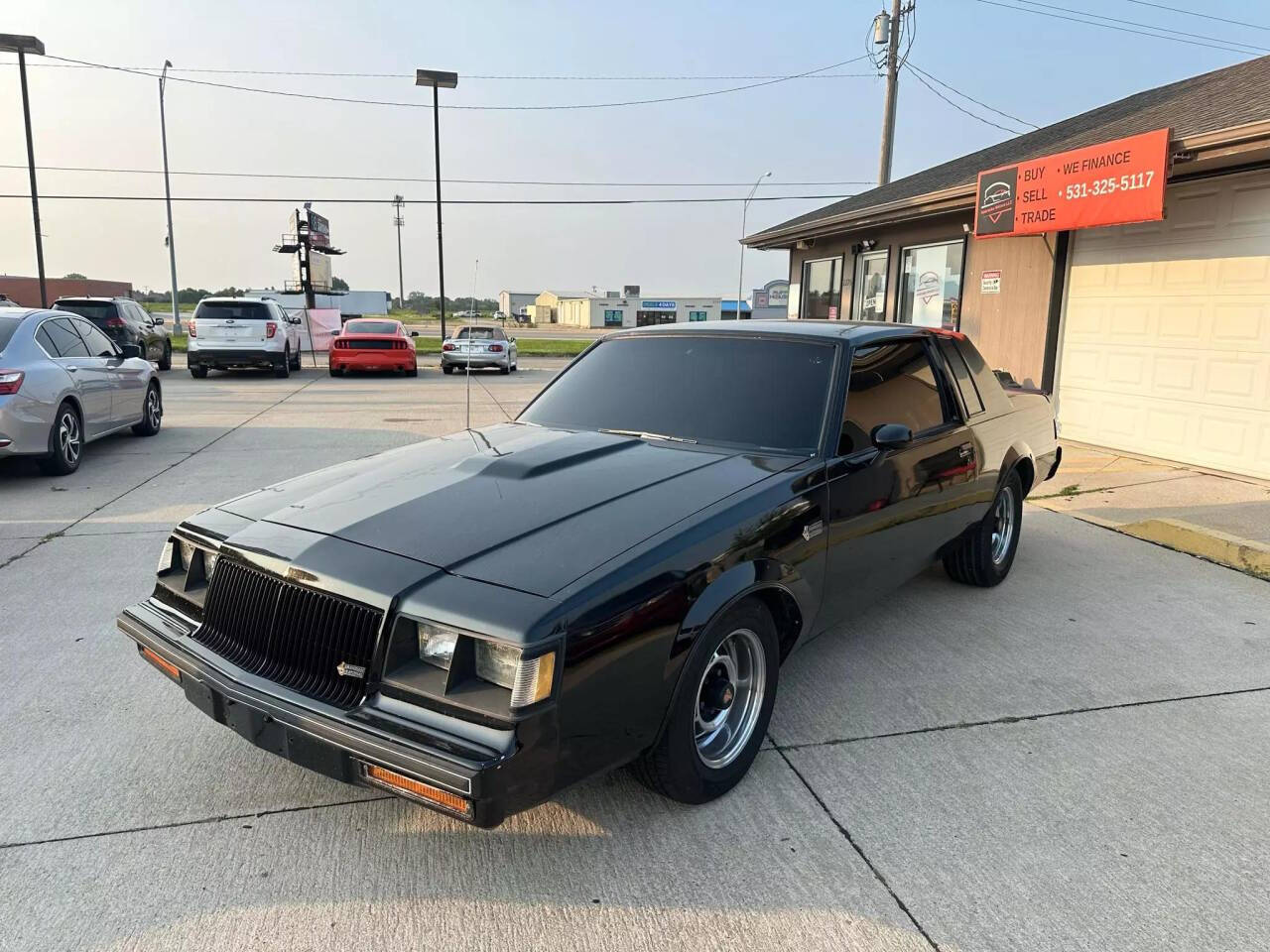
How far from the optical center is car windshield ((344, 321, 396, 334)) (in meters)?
20.5

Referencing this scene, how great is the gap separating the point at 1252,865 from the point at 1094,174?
324 inches

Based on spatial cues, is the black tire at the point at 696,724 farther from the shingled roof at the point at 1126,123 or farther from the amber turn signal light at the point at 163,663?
the shingled roof at the point at 1126,123

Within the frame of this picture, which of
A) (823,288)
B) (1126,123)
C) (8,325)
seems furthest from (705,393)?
(823,288)

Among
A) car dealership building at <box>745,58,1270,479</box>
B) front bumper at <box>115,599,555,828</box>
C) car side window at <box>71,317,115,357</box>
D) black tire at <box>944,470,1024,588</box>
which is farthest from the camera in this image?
car side window at <box>71,317,115,357</box>

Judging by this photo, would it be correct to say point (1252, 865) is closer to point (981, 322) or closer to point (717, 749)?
point (717, 749)

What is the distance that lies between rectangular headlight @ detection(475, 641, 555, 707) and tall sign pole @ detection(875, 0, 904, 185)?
64.4 feet

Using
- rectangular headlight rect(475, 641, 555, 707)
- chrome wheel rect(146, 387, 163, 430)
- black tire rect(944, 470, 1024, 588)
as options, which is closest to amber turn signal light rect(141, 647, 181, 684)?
rectangular headlight rect(475, 641, 555, 707)

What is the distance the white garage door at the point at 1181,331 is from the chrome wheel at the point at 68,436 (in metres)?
11.0

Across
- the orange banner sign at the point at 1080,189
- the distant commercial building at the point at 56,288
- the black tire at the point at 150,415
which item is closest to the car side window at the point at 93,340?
the black tire at the point at 150,415

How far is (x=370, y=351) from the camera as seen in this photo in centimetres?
2000

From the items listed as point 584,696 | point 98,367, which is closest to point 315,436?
point 98,367

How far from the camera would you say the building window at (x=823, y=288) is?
52.0 feet

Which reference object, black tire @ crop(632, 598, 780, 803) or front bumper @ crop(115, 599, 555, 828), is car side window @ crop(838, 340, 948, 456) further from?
front bumper @ crop(115, 599, 555, 828)

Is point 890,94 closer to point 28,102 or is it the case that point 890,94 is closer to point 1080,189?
point 1080,189
